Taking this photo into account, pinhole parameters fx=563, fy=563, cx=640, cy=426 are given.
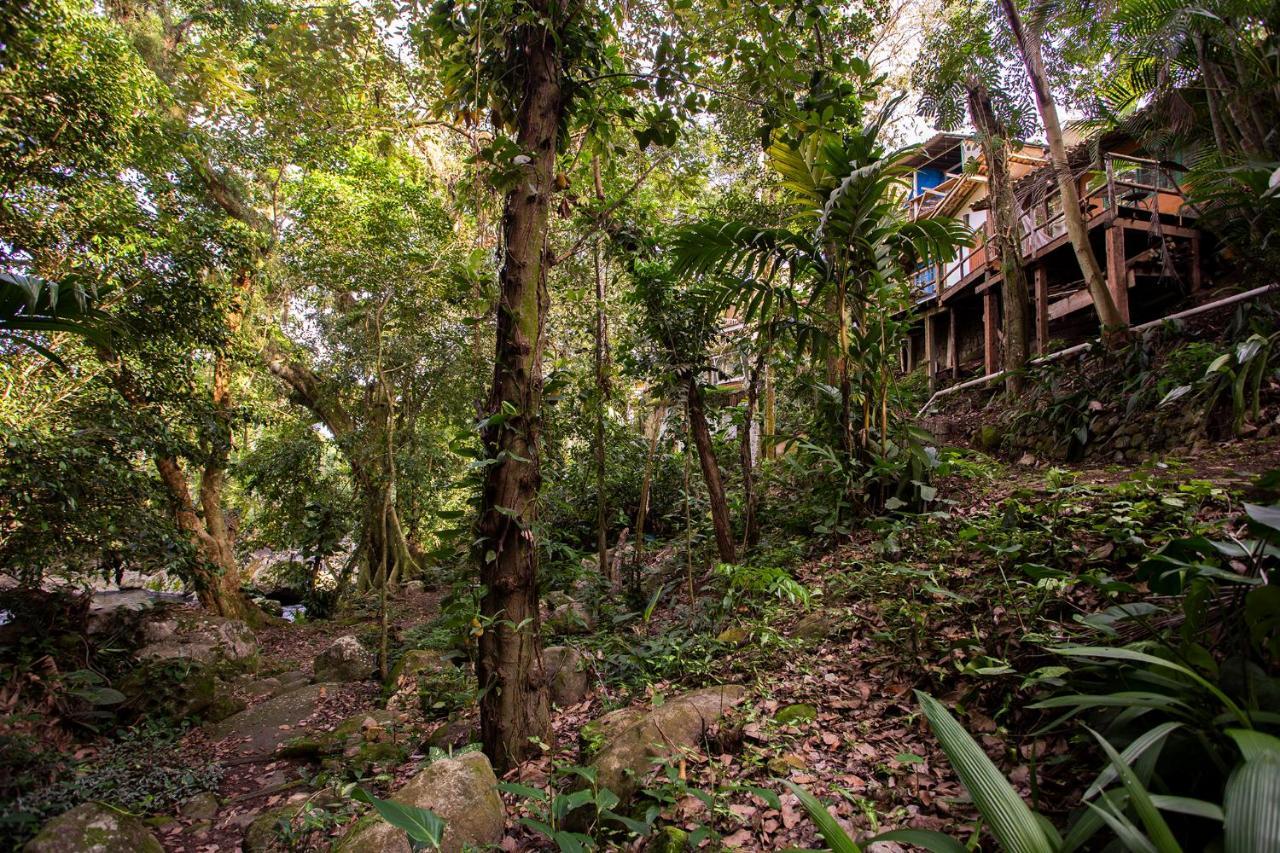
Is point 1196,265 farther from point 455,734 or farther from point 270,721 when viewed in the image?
point 270,721

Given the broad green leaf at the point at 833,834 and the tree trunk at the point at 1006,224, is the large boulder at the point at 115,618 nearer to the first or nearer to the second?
the broad green leaf at the point at 833,834

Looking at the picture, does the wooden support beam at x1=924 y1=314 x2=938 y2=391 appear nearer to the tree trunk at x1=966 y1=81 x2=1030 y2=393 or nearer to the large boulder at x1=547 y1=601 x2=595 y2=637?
the tree trunk at x1=966 y1=81 x2=1030 y2=393

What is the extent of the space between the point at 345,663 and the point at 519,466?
5356 millimetres

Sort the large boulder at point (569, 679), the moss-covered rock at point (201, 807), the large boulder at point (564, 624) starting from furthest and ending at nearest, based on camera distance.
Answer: the large boulder at point (564, 624) → the large boulder at point (569, 679) → the moss-covered rock at point (201, 807)

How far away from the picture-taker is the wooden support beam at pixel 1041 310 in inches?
311

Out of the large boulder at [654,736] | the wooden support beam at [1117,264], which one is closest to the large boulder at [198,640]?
the large boulder at [654,736]

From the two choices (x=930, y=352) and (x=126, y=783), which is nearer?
(x=126, y=783)

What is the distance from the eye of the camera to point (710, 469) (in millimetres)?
5062

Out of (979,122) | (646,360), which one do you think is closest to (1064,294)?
(979,122)

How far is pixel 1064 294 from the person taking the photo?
29.2ft

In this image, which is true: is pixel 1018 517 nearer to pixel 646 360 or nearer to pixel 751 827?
pixel 751 827

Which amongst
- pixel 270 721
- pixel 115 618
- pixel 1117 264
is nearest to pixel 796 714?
pixel 270 721

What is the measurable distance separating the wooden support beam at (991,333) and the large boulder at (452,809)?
9556 mm

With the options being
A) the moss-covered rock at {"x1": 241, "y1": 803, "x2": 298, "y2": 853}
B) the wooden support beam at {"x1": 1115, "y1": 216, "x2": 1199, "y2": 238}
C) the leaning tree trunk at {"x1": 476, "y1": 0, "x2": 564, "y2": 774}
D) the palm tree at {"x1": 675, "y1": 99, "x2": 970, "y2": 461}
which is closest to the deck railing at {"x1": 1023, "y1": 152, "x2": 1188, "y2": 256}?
the wooden support beam at {"x1": 1115, "y1": 216, "x2": 1199, "y2": 238}
